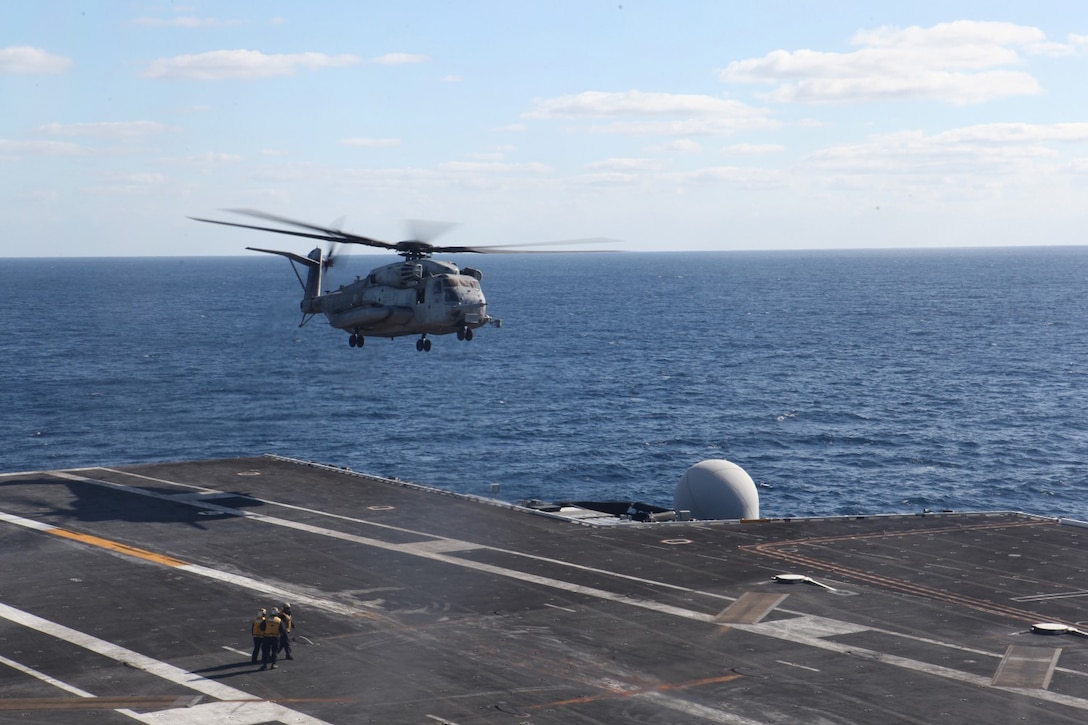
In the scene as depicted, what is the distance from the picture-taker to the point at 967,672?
3331cm

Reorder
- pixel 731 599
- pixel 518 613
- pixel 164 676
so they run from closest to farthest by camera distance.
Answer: pixel 164 676 → pixel 518 613 → pixel 731 599

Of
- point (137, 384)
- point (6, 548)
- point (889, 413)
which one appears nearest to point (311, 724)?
point (6, 548)

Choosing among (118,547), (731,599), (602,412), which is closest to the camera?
(731,599)

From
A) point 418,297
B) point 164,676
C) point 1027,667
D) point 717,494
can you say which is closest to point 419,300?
point 418,297

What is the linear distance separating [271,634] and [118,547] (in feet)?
59.8

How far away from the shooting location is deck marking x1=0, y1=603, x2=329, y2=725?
29.2 meters

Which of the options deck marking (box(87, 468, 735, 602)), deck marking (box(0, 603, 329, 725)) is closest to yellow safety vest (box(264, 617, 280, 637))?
deck marking (box(0, 603, 329, 725))

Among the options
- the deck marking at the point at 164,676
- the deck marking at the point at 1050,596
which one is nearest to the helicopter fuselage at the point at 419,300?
the deck marking at the point at 164,676

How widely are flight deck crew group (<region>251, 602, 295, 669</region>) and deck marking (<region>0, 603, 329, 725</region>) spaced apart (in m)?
1.80

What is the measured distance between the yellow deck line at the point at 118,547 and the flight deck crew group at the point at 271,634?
1322 cm

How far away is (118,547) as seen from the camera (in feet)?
158

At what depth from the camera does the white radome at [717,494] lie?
56938mm

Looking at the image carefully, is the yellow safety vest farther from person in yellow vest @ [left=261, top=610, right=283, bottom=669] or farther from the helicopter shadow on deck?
the helicopter shadow on deck

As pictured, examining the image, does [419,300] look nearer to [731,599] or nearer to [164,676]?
[731,599]
